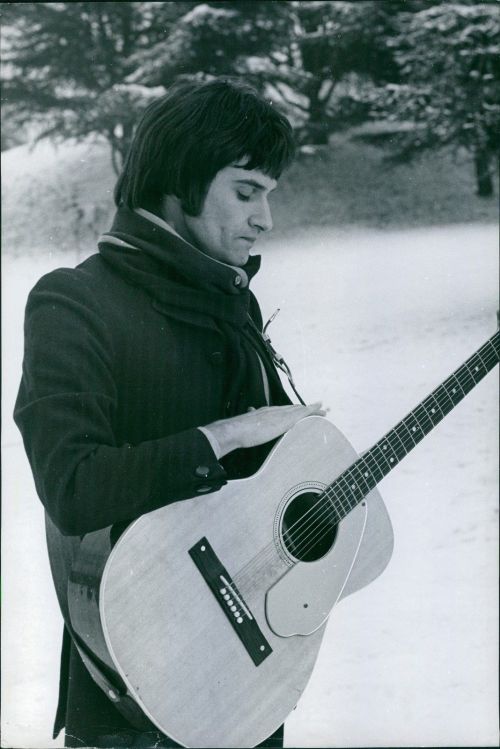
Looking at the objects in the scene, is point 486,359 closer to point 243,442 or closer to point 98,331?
point 243,442

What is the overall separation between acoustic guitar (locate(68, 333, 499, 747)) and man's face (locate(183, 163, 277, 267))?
454mm

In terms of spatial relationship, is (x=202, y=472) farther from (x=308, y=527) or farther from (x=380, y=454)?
(x=380, y=454)

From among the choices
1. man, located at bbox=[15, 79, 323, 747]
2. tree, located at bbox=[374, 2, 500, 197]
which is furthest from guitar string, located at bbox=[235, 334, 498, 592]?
tree, located at bbox=[374, 2, 500, 197]

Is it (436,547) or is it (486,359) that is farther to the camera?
(436,547)

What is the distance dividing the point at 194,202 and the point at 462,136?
1.12 metres

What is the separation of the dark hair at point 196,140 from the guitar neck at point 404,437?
0.71 m

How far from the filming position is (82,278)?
186cm

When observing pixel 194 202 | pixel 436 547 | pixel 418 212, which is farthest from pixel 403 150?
pixel 436 547

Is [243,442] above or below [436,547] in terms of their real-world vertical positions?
above

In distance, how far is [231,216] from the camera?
2.04m

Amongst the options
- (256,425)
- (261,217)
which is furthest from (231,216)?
(256,425)

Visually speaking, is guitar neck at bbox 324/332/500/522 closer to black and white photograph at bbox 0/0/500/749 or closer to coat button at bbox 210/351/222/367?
black and white photograph at bbox 0/0/500/749

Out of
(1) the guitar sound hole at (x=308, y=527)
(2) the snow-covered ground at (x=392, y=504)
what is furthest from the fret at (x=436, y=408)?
(1) the guitar sound hole at (x=308, y=527)

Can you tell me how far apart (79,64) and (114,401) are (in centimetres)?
129
